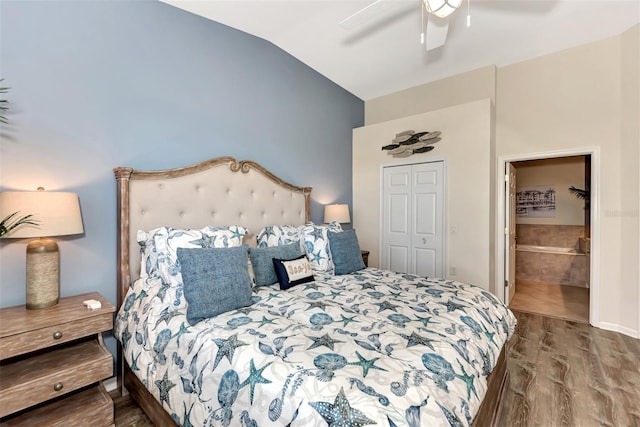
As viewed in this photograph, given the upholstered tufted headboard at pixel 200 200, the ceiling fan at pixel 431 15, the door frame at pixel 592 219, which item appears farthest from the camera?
the door frame at pixel 592 219

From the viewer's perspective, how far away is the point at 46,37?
1.86m

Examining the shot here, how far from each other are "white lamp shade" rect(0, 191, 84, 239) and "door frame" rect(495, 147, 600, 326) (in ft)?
13.9

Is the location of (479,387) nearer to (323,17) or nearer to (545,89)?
(323,17)

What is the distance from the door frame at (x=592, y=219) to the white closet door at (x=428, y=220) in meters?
0.73

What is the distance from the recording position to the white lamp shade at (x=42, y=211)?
1511 millimetres

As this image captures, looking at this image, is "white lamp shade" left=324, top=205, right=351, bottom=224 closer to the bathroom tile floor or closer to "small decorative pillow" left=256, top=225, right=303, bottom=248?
"small decorative pillow" left=256, top=225, right=303, bottom=248

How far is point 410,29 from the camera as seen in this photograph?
2893 mm

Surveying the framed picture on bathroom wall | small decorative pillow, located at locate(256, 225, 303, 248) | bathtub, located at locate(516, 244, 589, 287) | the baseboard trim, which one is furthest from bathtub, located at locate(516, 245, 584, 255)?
small decorative pillow, located at locate(256, 225, 303, 248)

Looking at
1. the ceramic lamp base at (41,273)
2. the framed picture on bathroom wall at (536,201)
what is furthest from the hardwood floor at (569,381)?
the framed picture on bathroom wall at (536,201)

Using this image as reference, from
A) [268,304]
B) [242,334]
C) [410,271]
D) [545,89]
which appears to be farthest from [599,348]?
[242,334]

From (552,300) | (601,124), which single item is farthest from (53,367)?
(552,300)

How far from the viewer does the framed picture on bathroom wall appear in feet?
17.6

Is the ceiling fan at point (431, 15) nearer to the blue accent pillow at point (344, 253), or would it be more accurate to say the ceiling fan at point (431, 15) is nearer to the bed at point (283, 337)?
the bed at point (283, 337)

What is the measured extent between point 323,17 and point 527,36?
2.20m
